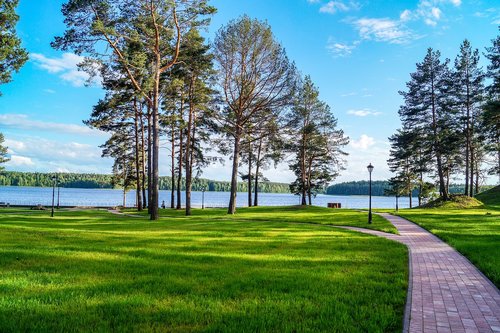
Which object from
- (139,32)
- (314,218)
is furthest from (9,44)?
(314,218)

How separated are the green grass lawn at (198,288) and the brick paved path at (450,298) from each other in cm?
26

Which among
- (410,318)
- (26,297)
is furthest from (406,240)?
(26,297)

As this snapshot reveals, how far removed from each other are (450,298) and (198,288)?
436cm

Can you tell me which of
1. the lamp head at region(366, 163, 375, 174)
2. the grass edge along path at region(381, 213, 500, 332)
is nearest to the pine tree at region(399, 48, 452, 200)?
the lamp head at region(366, 163, 375, 174)

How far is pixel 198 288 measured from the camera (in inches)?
246

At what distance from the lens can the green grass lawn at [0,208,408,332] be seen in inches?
182

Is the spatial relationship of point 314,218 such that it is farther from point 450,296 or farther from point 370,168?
point 450,296

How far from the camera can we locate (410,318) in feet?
16.5

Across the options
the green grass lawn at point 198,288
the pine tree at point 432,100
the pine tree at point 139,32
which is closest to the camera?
the green grass lawn at point 198,288

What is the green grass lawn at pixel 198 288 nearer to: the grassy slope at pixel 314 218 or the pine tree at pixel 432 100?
the grassy slope at pixel 314 218

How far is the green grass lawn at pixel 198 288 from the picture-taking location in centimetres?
463

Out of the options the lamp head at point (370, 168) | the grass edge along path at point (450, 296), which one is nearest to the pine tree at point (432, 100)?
the lamp head at point (370, 168)

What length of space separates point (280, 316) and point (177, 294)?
6.28 feet

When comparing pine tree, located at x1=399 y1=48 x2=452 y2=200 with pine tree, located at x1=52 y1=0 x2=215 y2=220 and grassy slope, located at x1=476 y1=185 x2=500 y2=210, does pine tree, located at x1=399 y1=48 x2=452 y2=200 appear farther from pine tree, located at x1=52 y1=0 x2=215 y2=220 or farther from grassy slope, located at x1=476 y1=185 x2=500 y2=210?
pine tree, located at x1=52 y1=0 x2=215 y2=220
